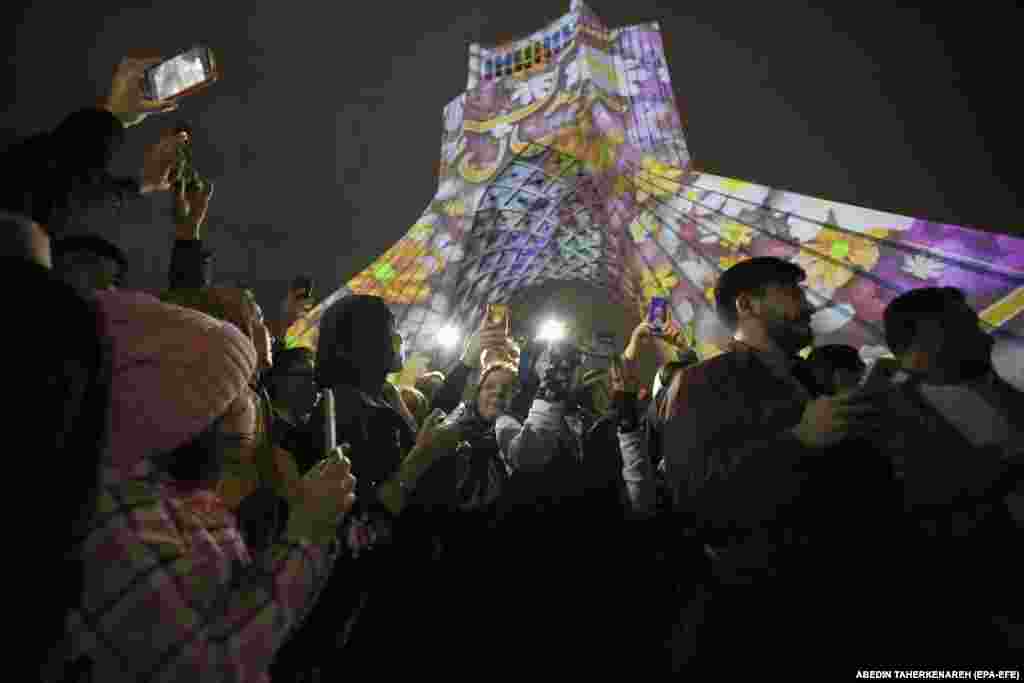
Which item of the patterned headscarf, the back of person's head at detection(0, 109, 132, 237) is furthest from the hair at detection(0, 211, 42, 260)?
the back of person's head at detection(0, 109, 132, 237)

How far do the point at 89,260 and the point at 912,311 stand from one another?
13.9ft

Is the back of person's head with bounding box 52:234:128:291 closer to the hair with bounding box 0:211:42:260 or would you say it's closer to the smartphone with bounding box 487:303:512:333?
the hair with bounding box 0:211:42:260

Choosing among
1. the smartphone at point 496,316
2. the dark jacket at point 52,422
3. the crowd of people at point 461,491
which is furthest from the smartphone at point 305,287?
the dark jacket at point 52,422

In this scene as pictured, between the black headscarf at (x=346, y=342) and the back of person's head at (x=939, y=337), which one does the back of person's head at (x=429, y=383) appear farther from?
the back of person's head at (x=939, y=337)

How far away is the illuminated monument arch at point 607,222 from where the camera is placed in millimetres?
6734

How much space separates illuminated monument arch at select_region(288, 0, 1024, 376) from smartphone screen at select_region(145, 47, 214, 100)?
21.7 ft

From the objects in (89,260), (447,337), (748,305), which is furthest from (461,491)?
(447,337)

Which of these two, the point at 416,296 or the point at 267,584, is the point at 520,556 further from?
the point at 416,296

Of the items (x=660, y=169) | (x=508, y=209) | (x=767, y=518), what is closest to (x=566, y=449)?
(x=767, y=518)

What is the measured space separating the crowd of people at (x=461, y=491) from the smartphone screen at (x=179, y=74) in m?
0.09

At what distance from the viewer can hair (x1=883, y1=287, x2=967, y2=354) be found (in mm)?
2664

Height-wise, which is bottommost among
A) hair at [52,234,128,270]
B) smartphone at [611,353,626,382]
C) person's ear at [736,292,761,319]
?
smartphone at [611,353,626,382]

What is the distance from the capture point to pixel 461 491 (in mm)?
3592

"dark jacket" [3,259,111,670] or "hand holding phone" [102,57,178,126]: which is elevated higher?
"hand holding phone" [102,57,178,126]
